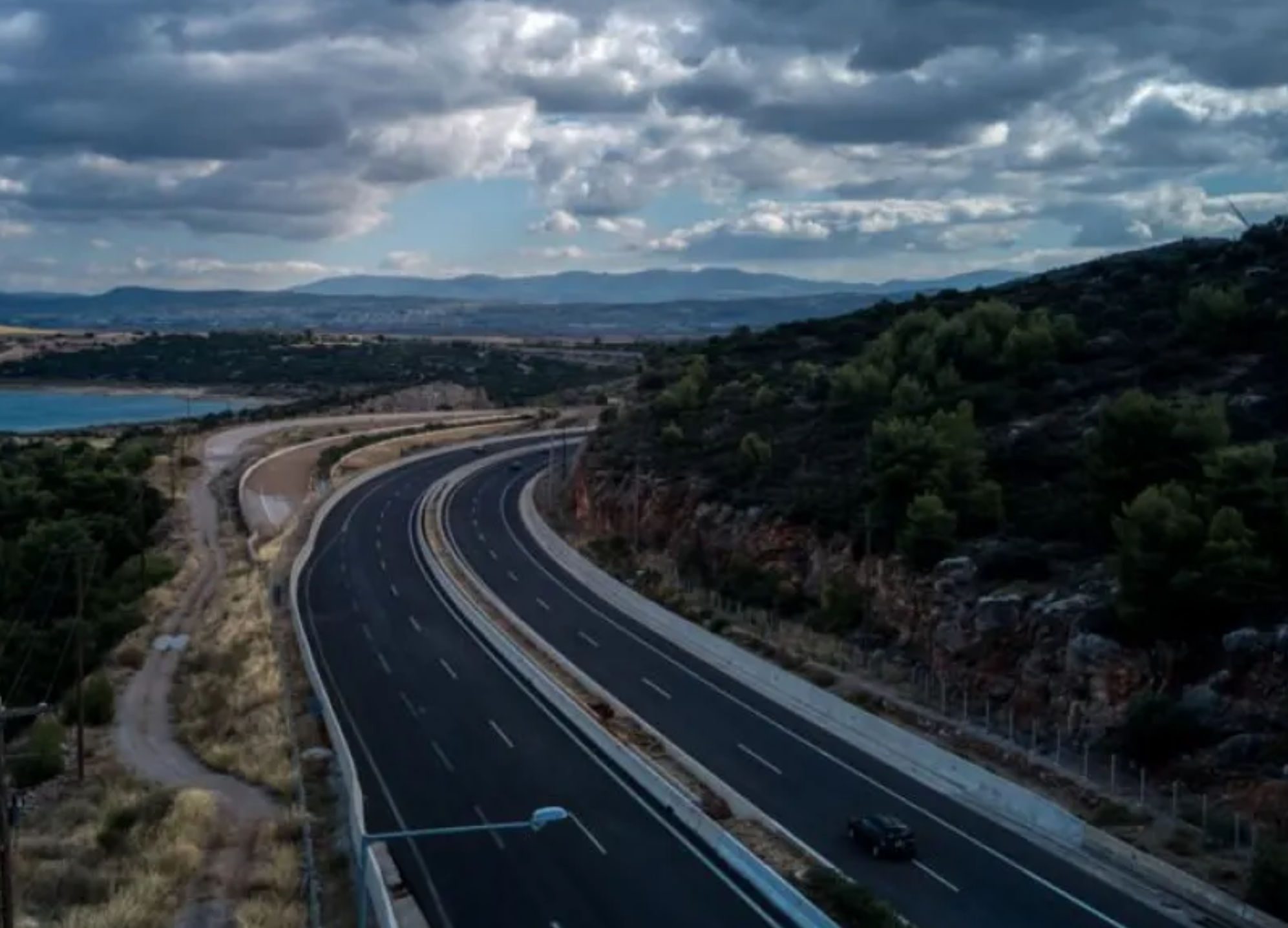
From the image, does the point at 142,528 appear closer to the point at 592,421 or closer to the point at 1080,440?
the point at 1080,440

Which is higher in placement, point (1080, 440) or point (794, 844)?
point (1080, 440)

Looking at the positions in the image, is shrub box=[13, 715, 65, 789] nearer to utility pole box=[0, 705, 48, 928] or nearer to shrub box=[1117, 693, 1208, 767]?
utility pole box=[0, 705, 48, 928]

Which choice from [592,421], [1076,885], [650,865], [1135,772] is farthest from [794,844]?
[592,421]

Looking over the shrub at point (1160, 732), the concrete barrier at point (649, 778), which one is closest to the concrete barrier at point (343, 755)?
the concrete barrier at point (649, 778)

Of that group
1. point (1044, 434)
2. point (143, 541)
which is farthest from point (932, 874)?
point (143, 541)

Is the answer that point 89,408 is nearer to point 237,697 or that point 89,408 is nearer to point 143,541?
point 143,541

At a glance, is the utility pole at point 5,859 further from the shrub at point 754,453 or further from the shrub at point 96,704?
the shrub at point 754,453
